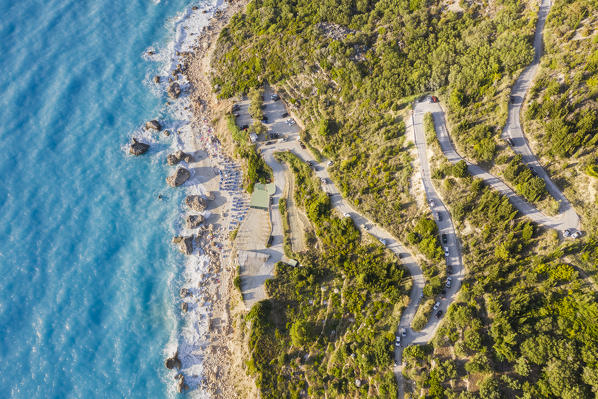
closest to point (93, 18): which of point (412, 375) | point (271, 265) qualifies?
A: point (271, 265)

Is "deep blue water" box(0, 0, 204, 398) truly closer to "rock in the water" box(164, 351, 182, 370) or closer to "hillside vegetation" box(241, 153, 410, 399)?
"rock in the water" box(164, 351, 182, 370)

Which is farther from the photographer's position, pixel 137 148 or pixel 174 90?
pixel 174 90

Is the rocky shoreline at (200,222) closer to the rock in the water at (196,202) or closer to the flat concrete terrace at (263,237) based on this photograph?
the rock in the water at (196,202)

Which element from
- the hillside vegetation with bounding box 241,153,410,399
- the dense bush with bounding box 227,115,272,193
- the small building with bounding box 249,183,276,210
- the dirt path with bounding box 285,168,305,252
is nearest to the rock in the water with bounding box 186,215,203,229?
the small building with bounding box 249,183,276,210

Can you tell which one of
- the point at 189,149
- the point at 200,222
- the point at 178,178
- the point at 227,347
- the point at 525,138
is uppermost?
the point at 189,149

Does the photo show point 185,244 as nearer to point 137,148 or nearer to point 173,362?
point 173,362

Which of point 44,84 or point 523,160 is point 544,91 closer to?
point 523,160

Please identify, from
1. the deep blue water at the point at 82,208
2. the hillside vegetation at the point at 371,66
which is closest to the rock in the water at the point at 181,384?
the deep blue water at the point at 82,208

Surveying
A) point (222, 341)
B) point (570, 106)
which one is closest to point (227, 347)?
point (222, 341)
